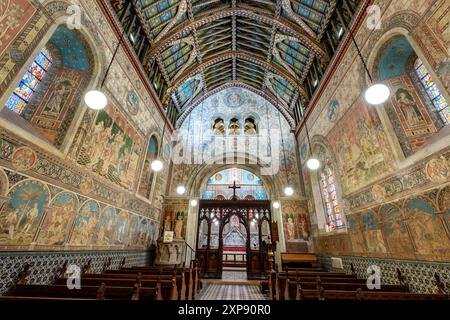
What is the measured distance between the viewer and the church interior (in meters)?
4.00

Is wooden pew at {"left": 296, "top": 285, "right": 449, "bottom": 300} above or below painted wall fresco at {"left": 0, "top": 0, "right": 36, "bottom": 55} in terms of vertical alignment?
below

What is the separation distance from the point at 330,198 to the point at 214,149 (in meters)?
7.75

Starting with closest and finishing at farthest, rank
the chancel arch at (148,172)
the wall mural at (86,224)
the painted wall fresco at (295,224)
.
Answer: the wall mural at (86,224) < the chancel arch at (148,172) < the painted wall fresco at (295,224)

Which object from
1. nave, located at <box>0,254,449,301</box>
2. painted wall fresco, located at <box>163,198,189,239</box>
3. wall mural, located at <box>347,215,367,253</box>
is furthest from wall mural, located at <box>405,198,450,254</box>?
painted wall fresco, located at <box>163,198,189,239</box>

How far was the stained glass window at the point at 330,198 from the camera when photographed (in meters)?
8.55

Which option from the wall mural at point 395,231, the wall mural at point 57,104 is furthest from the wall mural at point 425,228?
the wall mural at point 57,104

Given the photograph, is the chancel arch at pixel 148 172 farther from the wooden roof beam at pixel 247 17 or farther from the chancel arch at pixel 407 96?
the chancel arch at pixel 407 96

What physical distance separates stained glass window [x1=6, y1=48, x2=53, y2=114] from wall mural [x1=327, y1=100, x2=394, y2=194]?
9.71 m

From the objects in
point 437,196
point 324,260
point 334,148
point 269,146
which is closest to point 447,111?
point 437,196

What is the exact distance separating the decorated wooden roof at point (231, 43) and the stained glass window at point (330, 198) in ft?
14.1

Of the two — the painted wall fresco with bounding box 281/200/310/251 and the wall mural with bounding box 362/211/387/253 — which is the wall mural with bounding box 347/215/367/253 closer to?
the wall mural with bounding box 362/211/387/253

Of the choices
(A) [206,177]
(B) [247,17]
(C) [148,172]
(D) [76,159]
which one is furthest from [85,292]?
(B) [247,17]

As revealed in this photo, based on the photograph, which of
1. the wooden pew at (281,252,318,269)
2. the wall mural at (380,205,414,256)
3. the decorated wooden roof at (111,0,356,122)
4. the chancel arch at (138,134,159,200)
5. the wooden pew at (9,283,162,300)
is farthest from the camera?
the chancel arch at (138,134,159,200)

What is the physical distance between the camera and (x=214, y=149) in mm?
13648
